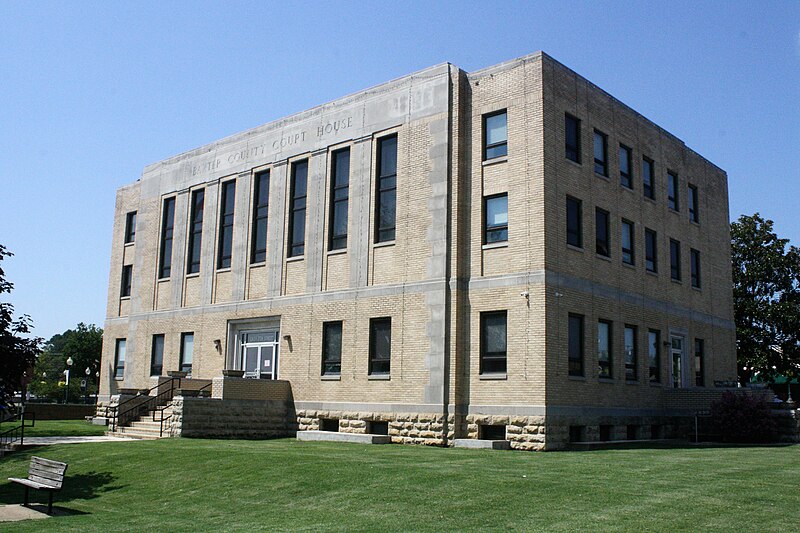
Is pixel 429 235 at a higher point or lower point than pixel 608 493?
higher

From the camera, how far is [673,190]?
32.7 metres

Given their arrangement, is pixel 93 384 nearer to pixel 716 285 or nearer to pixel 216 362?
pixel 216 362

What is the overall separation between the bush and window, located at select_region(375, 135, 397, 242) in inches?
492

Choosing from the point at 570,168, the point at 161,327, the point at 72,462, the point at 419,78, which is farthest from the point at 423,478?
the point at 161,327

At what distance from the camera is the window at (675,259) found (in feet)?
104

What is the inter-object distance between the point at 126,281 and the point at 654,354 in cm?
2466

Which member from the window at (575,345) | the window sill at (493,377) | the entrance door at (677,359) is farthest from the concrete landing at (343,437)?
the entrance door at (677,359)

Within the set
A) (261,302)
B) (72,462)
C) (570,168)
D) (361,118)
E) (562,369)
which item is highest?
(361,118)

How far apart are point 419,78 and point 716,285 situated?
53.4 ft

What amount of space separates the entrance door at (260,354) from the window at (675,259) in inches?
605

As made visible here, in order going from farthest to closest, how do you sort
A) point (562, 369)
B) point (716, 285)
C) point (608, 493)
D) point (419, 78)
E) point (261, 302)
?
1. point (716, 285)
2. point (261, 302)
3. point (419, 78)
4. point (562, 369)
5. point (608, 493)

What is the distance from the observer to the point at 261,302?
31.5 metres

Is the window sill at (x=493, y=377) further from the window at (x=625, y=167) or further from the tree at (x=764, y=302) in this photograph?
the tree at (x=764, y=302)

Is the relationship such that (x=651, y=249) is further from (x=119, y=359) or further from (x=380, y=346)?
(x=119, y=359)
